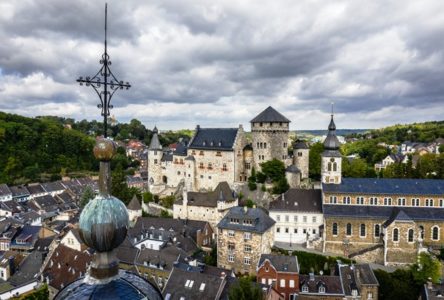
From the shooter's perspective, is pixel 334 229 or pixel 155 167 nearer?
pixel 334 229

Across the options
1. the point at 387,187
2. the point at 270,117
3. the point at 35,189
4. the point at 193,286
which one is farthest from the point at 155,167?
the point at 35,189

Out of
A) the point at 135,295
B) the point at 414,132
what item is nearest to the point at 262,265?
the point at 135,295

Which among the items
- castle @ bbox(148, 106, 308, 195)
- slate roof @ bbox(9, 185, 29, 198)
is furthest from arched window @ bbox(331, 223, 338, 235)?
slate roof @ bbox(9, 185, 29, 198)

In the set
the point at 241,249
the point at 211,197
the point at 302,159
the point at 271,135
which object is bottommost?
the point at 241,249

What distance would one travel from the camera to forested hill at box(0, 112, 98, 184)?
86875 millimetres

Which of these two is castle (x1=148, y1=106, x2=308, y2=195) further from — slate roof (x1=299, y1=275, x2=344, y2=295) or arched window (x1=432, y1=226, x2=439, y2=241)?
slate roof (x1=299, y1=275, x2=344, y2=295)

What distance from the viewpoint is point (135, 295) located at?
3.57 m

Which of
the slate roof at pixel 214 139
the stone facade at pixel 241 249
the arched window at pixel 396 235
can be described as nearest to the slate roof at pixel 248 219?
the stone facade at pixel 241 249

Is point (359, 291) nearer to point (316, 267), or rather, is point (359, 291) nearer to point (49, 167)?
point (316, 267)

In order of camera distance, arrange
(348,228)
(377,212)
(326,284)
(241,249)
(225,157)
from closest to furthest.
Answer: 1. (326,284)
2. (241,249)
3. (348,228)
4. (377,212)
5. (225,157)

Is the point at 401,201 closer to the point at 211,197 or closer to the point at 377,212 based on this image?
the point at 377,212

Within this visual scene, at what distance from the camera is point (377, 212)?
3703cm

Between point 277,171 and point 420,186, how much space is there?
1613 centimetres

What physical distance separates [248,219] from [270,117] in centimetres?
1802
